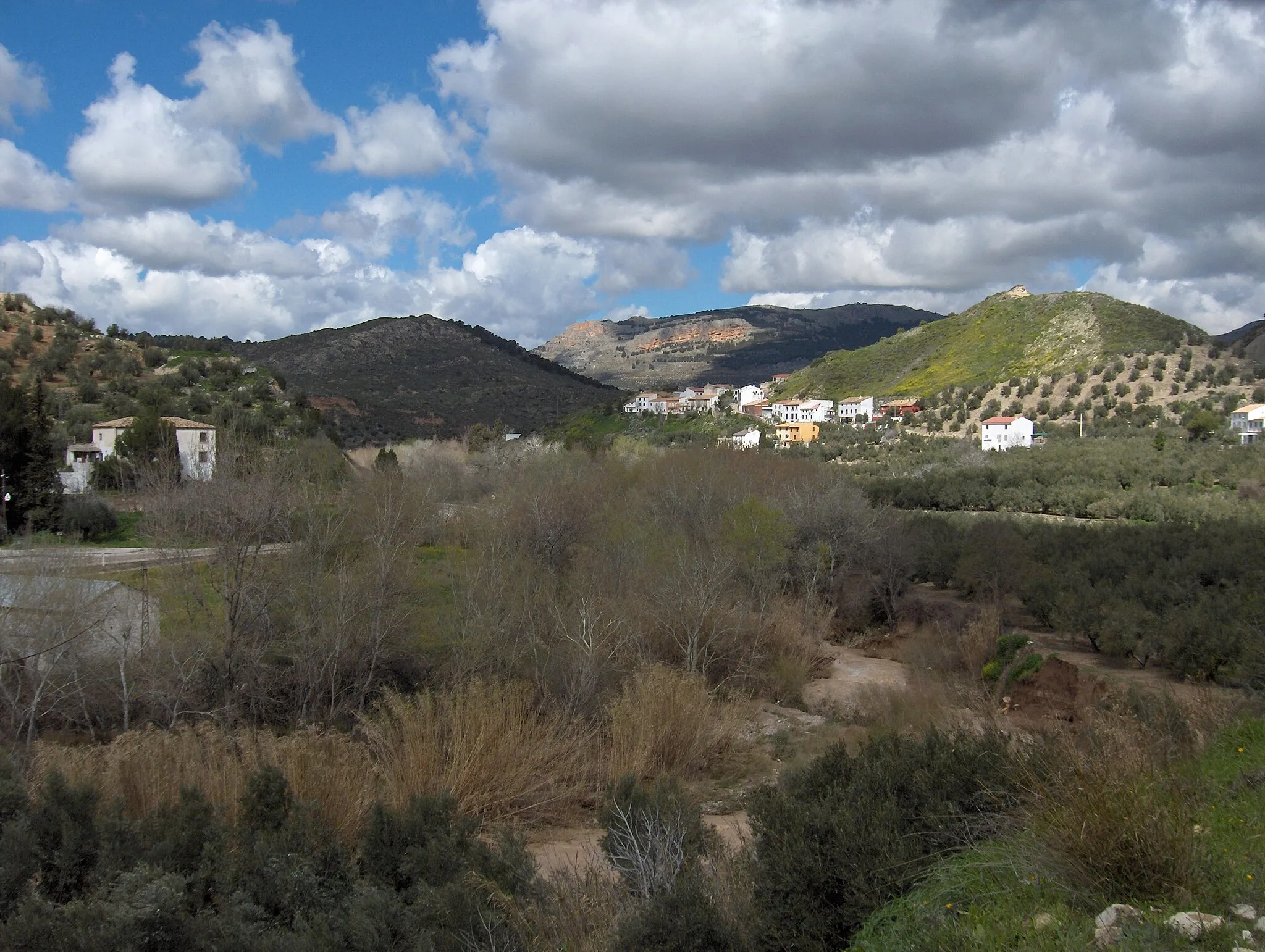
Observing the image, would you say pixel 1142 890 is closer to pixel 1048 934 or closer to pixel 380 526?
pixel 1048 934

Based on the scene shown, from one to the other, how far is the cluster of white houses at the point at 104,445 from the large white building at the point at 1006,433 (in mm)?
46734

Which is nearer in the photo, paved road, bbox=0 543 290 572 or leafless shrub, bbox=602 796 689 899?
leafless shrub, bbox=602 796 689 899

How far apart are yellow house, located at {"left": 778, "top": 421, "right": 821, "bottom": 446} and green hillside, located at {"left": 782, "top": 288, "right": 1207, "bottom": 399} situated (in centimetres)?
1461

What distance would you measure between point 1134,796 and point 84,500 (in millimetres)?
36494

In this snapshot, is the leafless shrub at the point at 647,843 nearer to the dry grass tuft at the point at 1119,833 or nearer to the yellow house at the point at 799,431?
the dry grass tuft at the point at 1119,833

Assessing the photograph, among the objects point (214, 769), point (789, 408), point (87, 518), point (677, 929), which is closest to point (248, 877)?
point (677, 929)

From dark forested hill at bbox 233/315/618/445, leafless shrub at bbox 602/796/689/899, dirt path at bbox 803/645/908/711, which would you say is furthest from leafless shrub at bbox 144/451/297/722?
dark forested hill at bbox 233/315/618/445

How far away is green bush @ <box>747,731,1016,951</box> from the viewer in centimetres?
552

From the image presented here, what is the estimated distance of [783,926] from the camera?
5.59 metres

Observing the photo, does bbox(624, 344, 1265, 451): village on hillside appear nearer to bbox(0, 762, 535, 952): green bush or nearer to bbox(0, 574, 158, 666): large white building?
bbox(0, 574, 158, 666): large white building

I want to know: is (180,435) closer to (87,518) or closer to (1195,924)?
(87,518)

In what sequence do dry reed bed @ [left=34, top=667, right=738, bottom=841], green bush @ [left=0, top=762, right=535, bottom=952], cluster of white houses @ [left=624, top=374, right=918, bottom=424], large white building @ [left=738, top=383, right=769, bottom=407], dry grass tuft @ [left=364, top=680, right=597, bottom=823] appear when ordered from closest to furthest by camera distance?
green bush @ [left=0, top=762, right=535, bottom=952], dry reed bed @ [left=34, top=667, right=738, bottom=841], dry grass tuft @ [left=364, top=680, right=597, bottom=823], cluster of white houses @ [left=624, top=374, right=918, bottom=424], large white building @ [left=738, top=383, right=769, bottom=407]

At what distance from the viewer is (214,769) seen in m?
10.5

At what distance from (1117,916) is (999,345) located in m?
85.5
